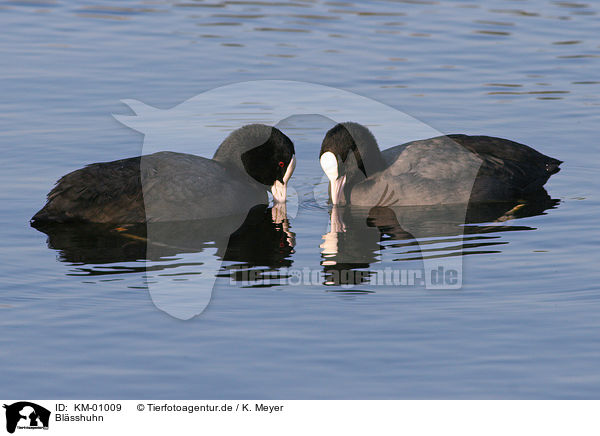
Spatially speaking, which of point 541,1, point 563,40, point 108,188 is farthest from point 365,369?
point 541,1

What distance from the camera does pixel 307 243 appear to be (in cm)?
1010

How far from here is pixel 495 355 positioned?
7.12m

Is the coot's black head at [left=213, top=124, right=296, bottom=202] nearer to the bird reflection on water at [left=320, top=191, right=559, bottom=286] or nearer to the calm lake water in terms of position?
the calm lake water

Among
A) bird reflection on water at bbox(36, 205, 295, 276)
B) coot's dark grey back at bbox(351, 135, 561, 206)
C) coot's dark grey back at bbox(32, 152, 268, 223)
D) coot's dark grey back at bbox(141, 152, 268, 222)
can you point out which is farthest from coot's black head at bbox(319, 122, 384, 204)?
coot's dark grey back at bbox(32, 152, 268, 223)

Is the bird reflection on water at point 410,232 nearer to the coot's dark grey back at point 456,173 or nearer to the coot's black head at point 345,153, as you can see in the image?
the coot's dark grey back at point 456,173

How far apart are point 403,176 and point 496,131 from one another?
2728 mm

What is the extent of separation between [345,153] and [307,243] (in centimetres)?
171

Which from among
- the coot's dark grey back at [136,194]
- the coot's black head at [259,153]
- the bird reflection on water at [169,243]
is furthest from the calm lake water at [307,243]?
the coot's black head at [259,153]

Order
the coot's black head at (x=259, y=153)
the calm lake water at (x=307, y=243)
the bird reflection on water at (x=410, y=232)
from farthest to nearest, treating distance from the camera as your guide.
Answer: the coot's black head at (x=259, y=153), the bird reflection on water at (x=410, y=232), the calm lake water at (x=307, y=243)

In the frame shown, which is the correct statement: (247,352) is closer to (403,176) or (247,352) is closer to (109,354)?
(109,354)

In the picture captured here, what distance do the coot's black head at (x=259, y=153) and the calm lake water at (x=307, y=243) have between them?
1.90ft

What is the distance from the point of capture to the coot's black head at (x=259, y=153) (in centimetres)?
1134

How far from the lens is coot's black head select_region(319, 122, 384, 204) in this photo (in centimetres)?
1141

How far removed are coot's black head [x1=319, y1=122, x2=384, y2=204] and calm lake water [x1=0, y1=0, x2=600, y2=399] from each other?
436mm
